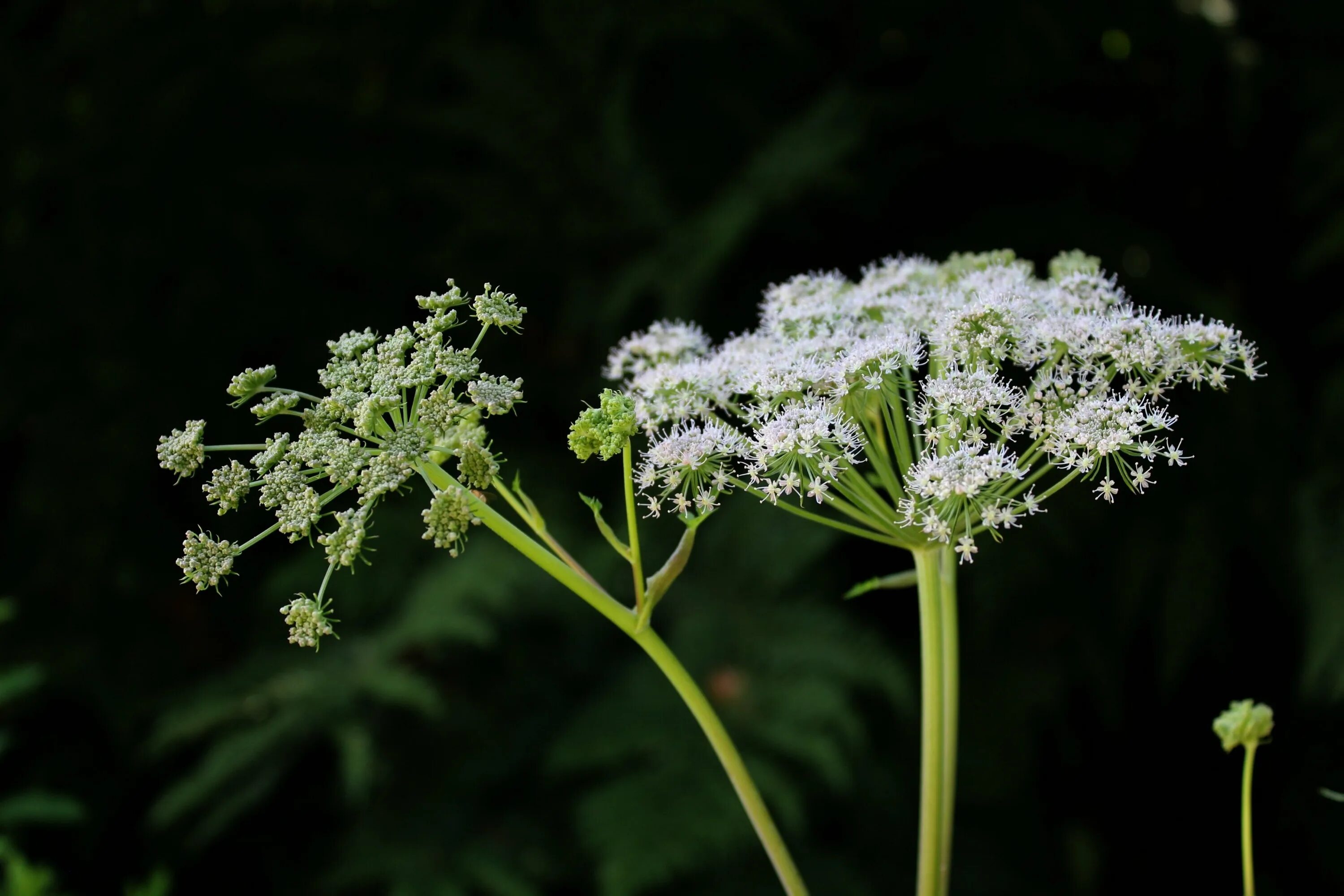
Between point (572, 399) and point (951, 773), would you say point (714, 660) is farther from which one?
point (951, 773)

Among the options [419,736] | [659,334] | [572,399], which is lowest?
[659,334]

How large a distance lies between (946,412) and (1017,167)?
2.56m

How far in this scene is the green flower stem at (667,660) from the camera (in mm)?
623

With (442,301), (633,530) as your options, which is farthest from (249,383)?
(633,530)

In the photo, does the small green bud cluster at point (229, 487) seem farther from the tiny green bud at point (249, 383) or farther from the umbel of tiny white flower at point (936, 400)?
the umbel of tiny white flower at point (936, 400)

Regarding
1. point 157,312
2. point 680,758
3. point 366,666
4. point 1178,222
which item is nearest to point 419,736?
point 366,666

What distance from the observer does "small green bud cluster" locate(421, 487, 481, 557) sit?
1.85ft

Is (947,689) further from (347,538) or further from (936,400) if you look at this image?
(347,538)

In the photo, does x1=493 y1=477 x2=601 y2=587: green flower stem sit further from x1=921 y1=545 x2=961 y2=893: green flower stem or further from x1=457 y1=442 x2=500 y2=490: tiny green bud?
x1=921 y1=545 x2=961 y2=893: green flower stem

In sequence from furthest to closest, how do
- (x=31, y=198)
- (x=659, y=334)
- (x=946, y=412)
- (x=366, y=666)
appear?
1. (x=31, y=198)
2. (x=366, y=666)
3. (x=659, y=334)
4. (x=946, y=412)

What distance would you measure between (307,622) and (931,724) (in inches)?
18.0

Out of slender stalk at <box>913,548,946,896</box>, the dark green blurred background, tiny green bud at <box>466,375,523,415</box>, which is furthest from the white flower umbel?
the dark green blurred background

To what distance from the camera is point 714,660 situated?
2693 millimetres

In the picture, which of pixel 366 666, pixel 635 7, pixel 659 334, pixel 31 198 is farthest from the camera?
pixel 635 7
